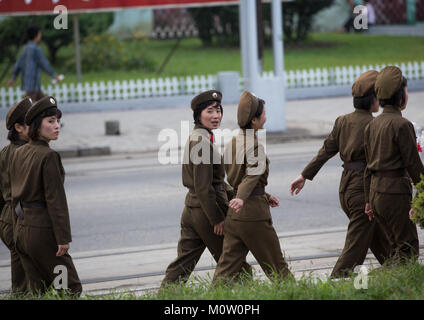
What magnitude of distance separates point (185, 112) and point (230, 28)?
14179mm

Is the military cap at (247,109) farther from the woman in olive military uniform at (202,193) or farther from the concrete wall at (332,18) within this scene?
the concrete wall at (332,18)

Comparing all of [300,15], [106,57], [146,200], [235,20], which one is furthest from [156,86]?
[146,200]

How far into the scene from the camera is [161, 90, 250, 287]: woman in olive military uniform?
19.5 feet

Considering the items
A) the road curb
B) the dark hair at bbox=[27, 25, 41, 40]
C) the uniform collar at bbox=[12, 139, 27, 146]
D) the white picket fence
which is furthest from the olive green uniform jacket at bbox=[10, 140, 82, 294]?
the white picket fence

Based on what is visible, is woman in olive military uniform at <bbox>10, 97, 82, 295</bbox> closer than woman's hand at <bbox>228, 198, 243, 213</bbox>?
Yes

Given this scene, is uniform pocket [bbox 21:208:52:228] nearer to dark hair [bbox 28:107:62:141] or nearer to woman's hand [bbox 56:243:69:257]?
woman's hand [bbox 56:243:69:257]

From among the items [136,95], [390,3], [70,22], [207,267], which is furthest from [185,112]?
[390,3]

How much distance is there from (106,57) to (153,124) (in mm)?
10186

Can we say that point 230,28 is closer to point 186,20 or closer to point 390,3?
point 186,20

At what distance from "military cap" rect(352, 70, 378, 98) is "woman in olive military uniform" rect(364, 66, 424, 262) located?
27 centimetres

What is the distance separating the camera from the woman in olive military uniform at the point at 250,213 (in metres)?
5.84

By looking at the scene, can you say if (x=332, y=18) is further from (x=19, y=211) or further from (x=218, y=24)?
(x=19, y=211)
